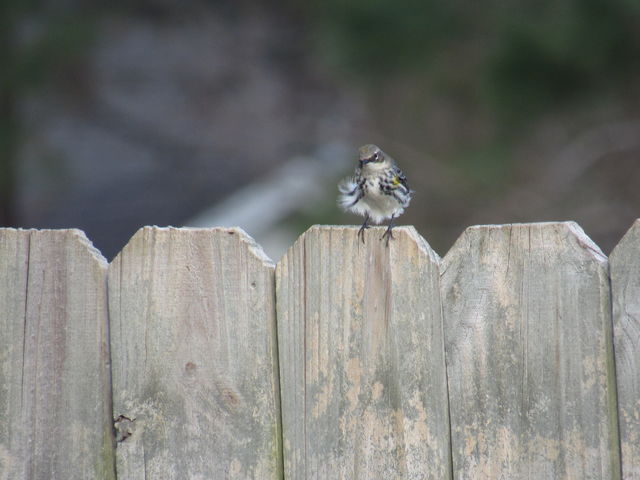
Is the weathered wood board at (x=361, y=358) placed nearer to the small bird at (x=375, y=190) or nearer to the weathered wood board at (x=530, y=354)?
the weathered wood board at (x=530, y=354)

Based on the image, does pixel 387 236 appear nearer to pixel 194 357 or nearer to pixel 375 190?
pixel 194 357

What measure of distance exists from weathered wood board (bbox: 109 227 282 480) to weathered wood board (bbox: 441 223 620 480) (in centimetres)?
51

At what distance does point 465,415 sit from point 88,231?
333 inches

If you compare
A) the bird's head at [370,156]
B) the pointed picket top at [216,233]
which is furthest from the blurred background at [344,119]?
the pointed picket top at [216,233]

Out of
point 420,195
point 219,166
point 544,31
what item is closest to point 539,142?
point 420,195

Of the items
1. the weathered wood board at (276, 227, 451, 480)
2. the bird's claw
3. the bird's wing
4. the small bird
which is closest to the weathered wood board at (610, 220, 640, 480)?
the weathered wood board at (276, 227, 451, 480)

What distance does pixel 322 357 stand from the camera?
227 centimetres

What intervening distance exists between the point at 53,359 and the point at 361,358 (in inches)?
Result: 35.6

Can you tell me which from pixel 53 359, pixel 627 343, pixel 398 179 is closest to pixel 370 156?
pixel 398 179

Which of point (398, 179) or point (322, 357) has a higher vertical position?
point (398, 179)

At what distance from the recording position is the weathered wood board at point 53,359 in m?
2.41

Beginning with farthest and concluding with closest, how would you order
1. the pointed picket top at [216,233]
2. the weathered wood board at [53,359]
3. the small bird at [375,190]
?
the small bird at [375,190], the weathered wood board at [53,359], the pointed picket top at [216,233]

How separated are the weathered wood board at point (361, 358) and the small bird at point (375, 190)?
1.05 m

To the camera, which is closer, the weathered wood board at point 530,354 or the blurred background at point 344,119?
the weathered wood board at point 530,354
